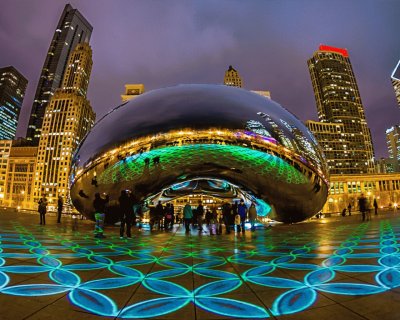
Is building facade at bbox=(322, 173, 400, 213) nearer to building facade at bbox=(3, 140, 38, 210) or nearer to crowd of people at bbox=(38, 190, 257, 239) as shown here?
crowd of people at bbox=(38, 190, 257, 239)

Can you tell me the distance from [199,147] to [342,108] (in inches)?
5907

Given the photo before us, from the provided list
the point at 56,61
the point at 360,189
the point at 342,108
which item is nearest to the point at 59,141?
the point at 56,61

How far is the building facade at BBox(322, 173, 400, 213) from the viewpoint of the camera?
252 ft

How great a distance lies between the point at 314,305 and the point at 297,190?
6.57 metres

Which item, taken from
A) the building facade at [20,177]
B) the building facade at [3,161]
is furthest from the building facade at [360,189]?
the building facade at [3,161]

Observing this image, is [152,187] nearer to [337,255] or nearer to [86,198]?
[86,198]

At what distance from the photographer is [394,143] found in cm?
16875

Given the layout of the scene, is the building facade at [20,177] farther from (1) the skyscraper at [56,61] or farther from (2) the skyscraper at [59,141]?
(1) the skyscraper at [56,61]

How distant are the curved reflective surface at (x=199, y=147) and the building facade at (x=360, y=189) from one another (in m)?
79.1

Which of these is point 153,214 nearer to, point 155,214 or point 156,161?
point 155,214

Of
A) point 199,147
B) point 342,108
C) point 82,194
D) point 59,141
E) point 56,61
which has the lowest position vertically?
point 82,194

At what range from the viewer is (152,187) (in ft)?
29.1

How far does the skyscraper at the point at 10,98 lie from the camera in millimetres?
150750

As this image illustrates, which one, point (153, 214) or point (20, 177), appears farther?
point (20, 177)
